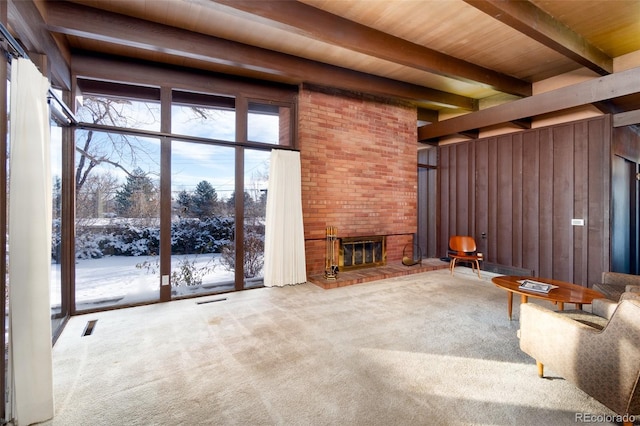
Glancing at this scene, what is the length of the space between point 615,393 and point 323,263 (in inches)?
151

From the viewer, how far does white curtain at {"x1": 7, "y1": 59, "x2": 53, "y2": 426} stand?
1.73 m

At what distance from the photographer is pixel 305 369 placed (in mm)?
2281

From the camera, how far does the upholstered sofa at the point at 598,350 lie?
1.56m

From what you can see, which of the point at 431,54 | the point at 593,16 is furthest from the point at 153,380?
the point at 593,16

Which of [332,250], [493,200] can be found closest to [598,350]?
[332,250]

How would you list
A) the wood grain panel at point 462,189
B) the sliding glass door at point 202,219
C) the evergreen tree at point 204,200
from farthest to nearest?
the wood grain panel at point 462,189
the evergreen tree at point 204,200
the sliding glass door at point 202,219

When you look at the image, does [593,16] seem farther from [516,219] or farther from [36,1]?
[36,1]

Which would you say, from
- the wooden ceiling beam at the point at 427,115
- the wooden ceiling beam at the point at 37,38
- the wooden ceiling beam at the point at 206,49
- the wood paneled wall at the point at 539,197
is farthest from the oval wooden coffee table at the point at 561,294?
the wooden ceiling beam at the point at 37,38

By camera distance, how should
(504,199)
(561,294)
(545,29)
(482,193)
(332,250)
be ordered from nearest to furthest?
(561,294), (545,29), (332,250), (504,199), (482,193)

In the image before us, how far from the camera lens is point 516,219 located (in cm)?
547

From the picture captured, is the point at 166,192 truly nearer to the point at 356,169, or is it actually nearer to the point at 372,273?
the point at 356,169

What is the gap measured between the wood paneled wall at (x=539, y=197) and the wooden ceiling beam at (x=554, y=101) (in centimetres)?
67

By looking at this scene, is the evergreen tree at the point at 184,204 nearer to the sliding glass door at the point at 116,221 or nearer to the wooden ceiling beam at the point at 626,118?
the sliding glass door at the point at 116,221

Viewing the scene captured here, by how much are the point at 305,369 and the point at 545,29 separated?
4.15 m
